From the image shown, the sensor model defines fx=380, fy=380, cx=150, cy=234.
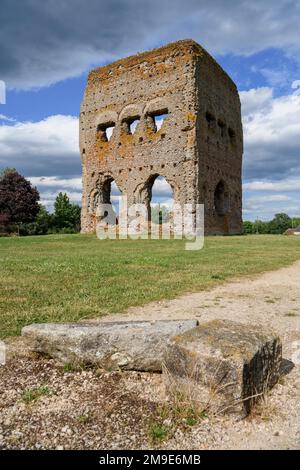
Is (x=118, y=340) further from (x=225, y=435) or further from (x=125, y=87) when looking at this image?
(x=125, y=87)

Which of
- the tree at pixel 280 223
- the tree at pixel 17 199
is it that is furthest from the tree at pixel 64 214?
the tree at pixel 280 223

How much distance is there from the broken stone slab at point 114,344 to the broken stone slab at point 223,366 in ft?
1.17

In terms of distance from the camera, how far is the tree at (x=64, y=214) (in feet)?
166

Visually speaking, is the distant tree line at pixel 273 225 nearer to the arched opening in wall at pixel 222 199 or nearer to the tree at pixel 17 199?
the tree at pixel 17 199

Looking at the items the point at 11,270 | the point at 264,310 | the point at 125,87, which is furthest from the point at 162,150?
the point at 264,310

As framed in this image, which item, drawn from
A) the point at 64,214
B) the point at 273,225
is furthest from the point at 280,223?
the point at 64,214

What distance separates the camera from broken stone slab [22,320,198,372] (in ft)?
11.4

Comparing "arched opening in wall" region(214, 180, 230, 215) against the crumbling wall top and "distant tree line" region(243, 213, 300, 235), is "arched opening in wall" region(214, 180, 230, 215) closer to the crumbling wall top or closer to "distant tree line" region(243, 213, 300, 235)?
the crumbling wall top

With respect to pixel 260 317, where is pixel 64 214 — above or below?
above

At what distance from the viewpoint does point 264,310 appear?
18.6ft

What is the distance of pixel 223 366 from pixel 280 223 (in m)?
89.3

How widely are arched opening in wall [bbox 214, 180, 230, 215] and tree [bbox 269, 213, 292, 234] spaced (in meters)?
57.5

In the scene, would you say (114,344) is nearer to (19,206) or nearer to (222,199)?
(222,199)

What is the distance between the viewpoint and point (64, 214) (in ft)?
168
